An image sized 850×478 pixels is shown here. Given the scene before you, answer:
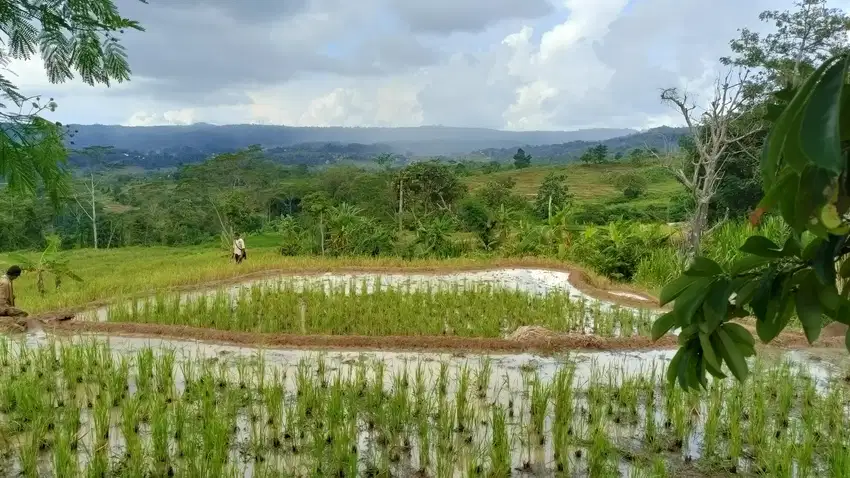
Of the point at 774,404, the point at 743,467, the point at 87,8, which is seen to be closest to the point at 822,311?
the point at 87,8

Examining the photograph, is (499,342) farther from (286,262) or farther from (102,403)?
(286,262)

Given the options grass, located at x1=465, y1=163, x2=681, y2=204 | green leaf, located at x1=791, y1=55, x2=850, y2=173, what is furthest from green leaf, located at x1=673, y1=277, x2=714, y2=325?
grass, located at x1=465, y1=163, x2=681, y2=204

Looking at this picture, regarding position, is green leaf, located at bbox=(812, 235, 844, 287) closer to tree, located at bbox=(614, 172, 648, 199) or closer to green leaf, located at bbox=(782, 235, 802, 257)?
green leaf, located at bbox=(782, 235, 802, 257)

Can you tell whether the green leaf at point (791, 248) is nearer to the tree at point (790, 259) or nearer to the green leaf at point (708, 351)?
the tree at point (790, 259)

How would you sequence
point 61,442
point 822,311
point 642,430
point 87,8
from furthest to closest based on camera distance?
1. point 642,430
2. point 61,442
3. point 87,8
4. point 822,311

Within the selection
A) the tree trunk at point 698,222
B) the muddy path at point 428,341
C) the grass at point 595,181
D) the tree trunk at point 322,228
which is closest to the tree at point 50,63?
the muddy path at point 428,341

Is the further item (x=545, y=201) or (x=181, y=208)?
(x=181, y=208)
